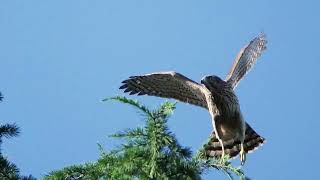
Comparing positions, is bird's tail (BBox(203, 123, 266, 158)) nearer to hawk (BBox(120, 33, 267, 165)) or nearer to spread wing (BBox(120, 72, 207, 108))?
hawk (BBox(120, 33, 267, 165))

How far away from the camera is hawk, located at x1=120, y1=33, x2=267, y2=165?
816 cm

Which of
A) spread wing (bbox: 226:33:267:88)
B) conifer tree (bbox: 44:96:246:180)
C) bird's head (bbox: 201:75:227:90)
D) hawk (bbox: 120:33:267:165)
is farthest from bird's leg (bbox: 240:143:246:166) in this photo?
conifer tree (bbox: 44:96:246:180)

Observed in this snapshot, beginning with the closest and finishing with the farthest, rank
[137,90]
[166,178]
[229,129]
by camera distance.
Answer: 1. [166,178]
2. [229,129]
3. [137,90]

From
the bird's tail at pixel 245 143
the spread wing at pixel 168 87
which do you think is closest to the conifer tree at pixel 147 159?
the bird's tail at pixel 245 143

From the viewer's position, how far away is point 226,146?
831 cm

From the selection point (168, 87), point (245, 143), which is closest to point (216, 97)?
point (168, 87)

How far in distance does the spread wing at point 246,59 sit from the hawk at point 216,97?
0.05 feet

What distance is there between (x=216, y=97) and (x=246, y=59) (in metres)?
2.05

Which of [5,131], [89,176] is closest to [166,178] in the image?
[89,176]

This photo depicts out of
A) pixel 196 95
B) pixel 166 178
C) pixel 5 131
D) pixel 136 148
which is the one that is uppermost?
pixel 196 95

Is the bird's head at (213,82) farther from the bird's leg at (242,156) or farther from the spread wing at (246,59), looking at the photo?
the bird's leg at (242,156)

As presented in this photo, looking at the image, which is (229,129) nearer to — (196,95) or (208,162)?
(196,95)

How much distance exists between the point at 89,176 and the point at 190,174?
26.7 inches

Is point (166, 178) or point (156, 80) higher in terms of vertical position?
point (156, 80)
